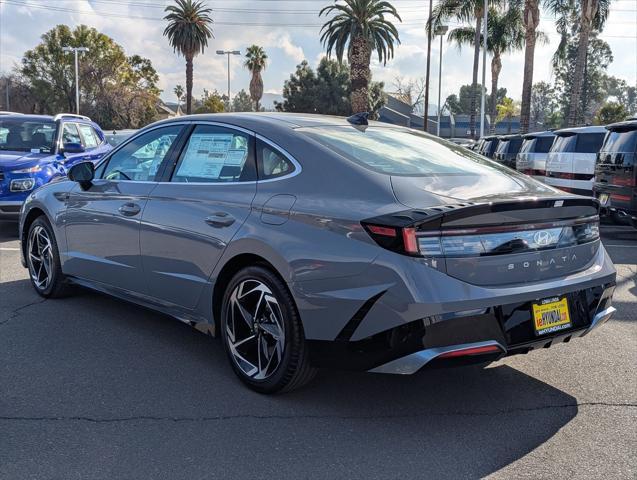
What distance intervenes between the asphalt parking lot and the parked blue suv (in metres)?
5.11

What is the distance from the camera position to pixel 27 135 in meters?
10.6

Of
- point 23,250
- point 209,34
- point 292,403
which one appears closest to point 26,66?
point 209,34

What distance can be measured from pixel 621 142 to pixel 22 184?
8.96 metres

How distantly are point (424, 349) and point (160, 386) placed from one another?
174 centimetres

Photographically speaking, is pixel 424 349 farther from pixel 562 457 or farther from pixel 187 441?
pixel 187 441

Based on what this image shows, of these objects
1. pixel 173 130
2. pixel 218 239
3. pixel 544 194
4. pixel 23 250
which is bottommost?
pixel 23 250

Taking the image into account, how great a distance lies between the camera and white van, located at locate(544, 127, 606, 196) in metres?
12.6

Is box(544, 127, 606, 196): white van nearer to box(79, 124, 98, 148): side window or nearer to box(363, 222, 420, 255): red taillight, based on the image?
box(79, 124, 98, 148): side window

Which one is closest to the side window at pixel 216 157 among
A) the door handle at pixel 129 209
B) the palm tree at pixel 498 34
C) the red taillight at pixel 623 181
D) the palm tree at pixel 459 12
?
the door handle at pixel 129 209

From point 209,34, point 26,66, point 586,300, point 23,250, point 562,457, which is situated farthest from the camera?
point 26,66

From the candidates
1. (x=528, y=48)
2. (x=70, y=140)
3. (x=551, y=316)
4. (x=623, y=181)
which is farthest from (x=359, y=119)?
(x=528, y=48)

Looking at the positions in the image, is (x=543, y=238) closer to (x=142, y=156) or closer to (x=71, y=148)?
(x=142, y=156)

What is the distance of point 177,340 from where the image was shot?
15.9 ft

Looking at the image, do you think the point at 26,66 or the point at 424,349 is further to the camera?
the point at 26,66
